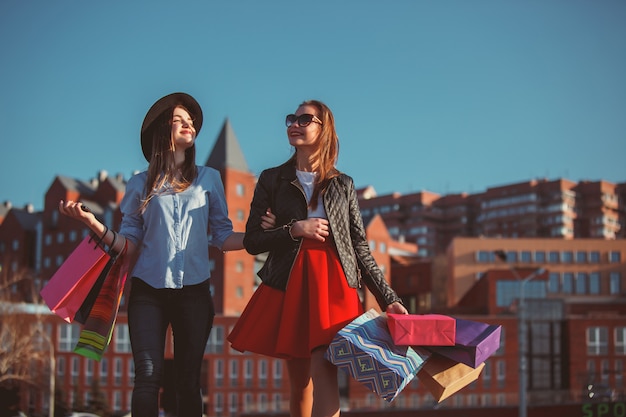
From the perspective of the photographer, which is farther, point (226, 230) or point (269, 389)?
point (269, 389)

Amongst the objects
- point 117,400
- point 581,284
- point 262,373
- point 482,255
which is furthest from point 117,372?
point 581,284

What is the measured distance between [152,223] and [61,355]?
6941 cm

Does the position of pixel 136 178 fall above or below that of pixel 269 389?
above

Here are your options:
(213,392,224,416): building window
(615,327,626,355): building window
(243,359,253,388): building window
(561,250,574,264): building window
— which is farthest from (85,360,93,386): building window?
(561,250,574,264): building window

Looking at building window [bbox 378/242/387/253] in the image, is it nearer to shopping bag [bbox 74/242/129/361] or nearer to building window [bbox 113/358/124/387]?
building window [bbox 113/358/124/387]

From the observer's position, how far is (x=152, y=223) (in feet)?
17.2

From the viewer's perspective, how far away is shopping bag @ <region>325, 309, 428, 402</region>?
15.4 ft

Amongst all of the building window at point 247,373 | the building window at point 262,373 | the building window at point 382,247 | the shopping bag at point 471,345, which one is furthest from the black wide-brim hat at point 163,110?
the building window at point 382,247

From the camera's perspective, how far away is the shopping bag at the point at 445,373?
16.1 ft

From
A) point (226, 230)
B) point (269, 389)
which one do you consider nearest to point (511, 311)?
point (269, 389)

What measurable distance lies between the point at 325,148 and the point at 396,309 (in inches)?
44.0

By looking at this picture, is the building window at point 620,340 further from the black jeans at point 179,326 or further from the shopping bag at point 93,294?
the shopping bag at point 93,294

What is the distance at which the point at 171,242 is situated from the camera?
204 inches

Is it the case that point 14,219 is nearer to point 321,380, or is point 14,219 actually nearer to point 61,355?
point 61,355
